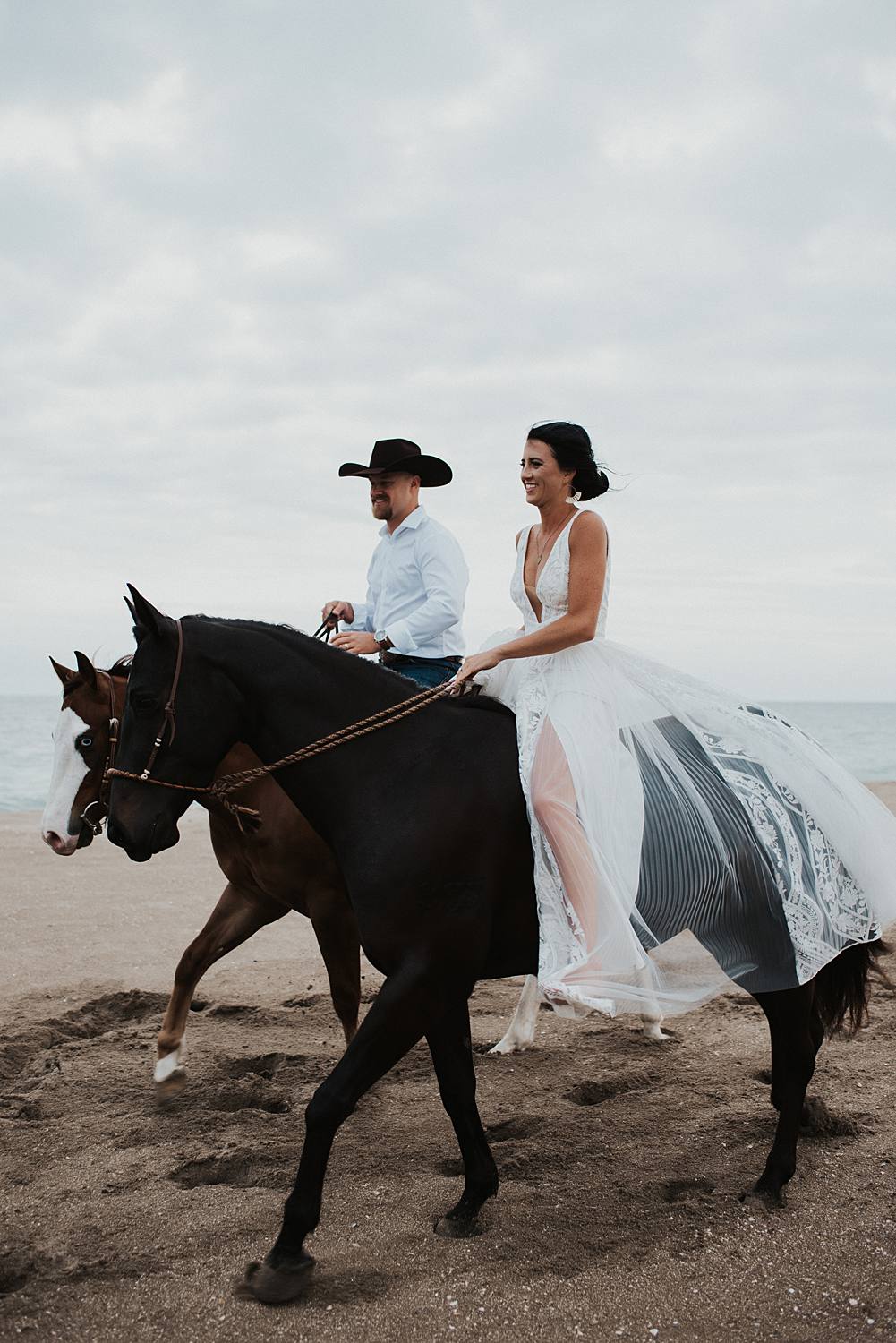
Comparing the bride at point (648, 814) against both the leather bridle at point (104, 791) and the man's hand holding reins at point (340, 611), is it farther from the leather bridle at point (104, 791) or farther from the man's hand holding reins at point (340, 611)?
the leather bridle at point (104, 791)

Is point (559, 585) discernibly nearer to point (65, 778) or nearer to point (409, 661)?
point (409, 661)

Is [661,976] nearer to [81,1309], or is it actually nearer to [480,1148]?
[480,1148]

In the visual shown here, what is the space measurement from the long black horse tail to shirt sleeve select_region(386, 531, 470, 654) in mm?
2224

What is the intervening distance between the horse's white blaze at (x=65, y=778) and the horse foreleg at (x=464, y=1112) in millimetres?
1787

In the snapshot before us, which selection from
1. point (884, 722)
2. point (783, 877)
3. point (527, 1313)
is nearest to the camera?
point (527, 1313)

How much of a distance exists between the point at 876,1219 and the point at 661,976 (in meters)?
1.08

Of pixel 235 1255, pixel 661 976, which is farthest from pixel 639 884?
pixel 235 1255

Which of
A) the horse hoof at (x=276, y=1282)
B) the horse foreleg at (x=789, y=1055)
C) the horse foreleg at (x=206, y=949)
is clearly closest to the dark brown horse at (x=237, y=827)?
the horse foreleg at (x=206, y=949)

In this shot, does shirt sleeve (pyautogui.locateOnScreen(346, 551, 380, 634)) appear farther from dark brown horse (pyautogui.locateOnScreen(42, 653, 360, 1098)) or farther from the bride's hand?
the bride's hand

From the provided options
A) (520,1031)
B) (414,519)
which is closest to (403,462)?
(414,519)

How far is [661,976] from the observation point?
3520 millimetres

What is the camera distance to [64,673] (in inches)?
183

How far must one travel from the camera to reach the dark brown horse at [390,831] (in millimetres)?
3271

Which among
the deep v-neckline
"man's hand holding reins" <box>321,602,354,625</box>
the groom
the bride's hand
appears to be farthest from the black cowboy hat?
the bride's hand
